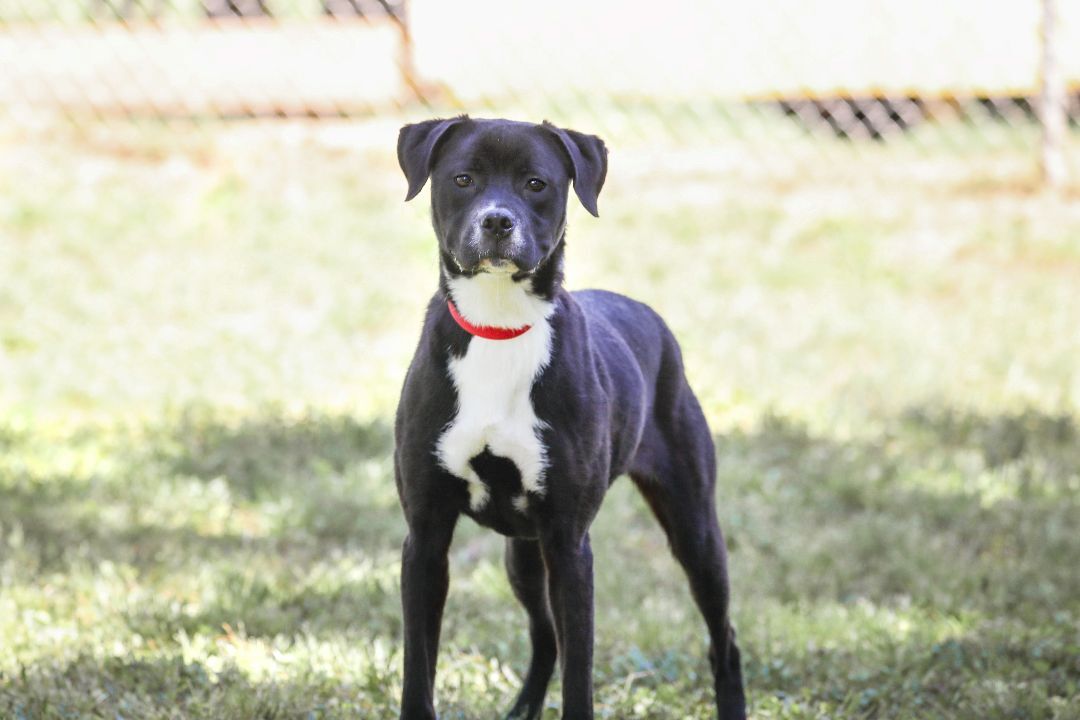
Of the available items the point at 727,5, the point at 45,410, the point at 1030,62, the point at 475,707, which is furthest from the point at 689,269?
the point at 475,707

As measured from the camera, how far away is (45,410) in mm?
6824

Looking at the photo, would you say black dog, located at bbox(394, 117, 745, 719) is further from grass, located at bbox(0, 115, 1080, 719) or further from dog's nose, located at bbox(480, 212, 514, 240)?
grass, located at bbox(0, 115, 1080, 719)

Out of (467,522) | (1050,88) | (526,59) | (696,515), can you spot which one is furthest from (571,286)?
(696,515)

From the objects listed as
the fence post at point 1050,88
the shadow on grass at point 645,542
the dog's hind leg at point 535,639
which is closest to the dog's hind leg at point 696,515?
the shadow on grass at point 645,542

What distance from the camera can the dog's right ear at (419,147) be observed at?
3.47 metres

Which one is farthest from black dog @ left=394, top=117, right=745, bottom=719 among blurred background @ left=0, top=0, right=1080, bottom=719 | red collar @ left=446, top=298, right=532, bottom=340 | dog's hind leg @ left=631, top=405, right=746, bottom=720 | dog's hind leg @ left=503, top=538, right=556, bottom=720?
blurred background @ left=0, top=0, right=1080, bottom=719

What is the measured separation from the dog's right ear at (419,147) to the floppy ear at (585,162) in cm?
26

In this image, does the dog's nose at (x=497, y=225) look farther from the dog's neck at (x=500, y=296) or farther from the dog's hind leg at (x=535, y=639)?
the dog's hind leg at (x=535, y=639)

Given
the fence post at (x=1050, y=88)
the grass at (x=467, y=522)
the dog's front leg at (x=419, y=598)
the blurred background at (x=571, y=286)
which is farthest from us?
the fence post at (x=1050, y=88)

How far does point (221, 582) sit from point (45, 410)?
2.27 metres

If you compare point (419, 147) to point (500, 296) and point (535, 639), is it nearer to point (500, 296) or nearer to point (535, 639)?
point (500, 296)

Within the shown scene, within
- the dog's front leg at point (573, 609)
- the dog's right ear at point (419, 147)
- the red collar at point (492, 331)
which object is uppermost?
the dog's right ear at point (419, 147)

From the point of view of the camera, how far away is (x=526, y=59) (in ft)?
31.5

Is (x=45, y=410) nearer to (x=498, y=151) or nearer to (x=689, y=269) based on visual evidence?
(x=689, y=269)
